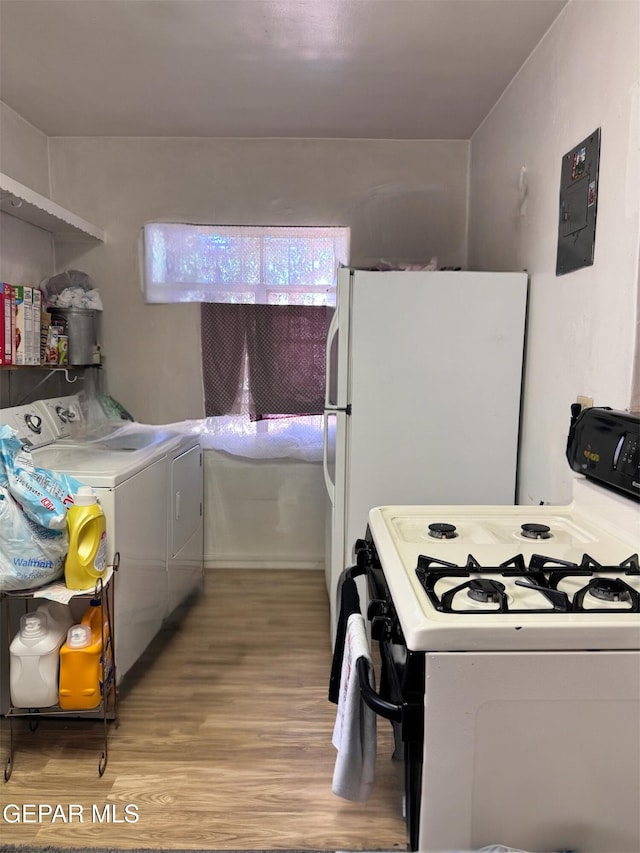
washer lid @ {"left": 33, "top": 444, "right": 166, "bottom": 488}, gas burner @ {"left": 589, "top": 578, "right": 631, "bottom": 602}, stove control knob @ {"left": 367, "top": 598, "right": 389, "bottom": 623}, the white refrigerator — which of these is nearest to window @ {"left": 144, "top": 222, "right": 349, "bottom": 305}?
the white refrigerator

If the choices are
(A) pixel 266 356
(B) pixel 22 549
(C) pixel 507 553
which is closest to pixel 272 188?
(A) pixel 266 356

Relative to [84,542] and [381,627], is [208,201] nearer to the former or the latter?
[84,542]

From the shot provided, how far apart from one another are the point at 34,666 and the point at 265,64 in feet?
7.78

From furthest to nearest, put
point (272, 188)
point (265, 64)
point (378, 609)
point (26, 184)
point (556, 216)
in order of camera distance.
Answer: point (272, 188) → point (26, 184) → point (265, 64) → point (556, 216) → point (378, 609)

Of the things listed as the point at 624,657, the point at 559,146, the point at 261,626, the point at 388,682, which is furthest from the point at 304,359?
the point at 624,657

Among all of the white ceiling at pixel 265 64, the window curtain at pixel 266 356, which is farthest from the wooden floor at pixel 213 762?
the white ceiling at pixel 265 64

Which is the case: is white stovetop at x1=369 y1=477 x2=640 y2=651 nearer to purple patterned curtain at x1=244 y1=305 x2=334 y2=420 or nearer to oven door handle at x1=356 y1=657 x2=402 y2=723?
oven door handle at x1=356 y1=657 x2=402 y2=723

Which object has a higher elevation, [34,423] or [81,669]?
[34,423]

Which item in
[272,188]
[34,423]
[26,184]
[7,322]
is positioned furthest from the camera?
[272,188]

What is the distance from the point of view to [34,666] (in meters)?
1.86

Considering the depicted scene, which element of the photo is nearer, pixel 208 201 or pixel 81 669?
pixel 81 669

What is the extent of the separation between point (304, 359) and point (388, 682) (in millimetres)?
2377

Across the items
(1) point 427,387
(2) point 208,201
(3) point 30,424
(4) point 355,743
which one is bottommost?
(4) point 355,743

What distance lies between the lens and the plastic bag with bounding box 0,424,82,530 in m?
1.75
